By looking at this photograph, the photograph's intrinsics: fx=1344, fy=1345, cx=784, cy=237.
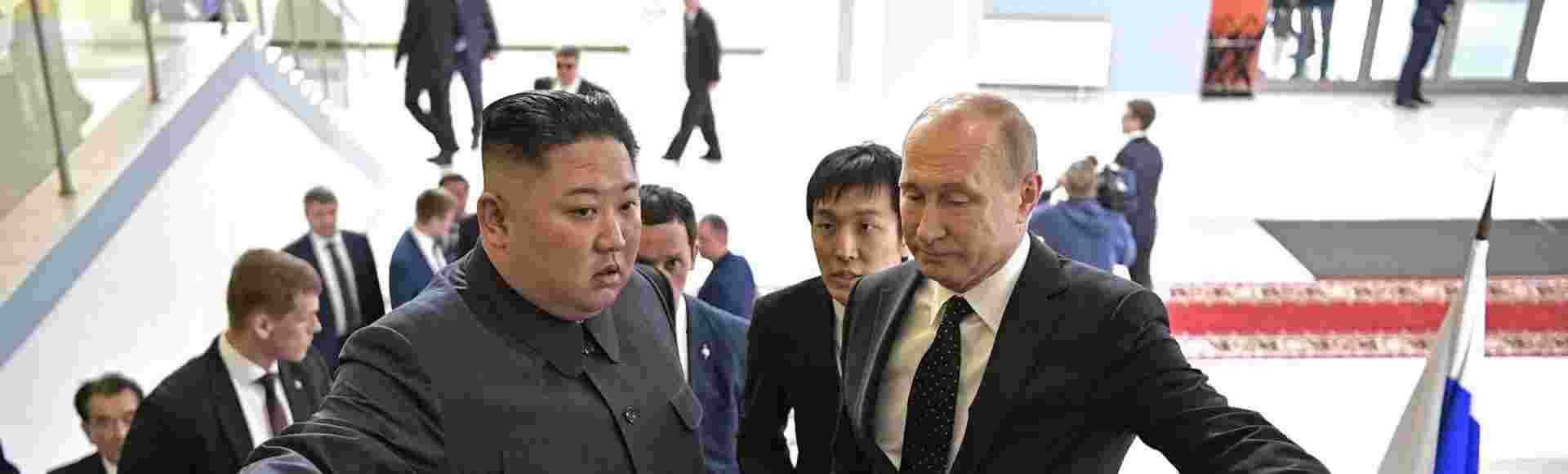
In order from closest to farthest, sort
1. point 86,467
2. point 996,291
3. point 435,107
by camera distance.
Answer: point 996,291, point 86,467, point 435,107

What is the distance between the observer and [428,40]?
31.9 feet

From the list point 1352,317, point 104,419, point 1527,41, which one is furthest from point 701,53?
point 1527,41

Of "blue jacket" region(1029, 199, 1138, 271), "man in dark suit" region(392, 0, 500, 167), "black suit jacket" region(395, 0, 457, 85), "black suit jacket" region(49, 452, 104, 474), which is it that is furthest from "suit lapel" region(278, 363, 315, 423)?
"black suit jacket" region(395, 0, 457, 85)

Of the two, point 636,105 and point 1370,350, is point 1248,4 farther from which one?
point 1370,350

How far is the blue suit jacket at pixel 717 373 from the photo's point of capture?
317cm

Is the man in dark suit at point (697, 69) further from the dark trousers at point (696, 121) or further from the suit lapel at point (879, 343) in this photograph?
the suit lapel at point (879, 343)

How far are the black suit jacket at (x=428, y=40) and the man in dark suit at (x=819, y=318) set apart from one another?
24.1ft

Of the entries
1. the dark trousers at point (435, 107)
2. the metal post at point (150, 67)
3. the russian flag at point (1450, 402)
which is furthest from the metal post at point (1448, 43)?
the russian flag at point (1450, 402)

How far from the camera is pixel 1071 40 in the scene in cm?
1391

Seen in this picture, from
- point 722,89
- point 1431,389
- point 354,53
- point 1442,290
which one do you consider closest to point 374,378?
point 1431,389

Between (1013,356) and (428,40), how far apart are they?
27.9 feet

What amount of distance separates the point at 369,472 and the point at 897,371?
→ 3.01ft

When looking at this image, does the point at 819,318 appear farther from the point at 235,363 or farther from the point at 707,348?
the point at 235,363

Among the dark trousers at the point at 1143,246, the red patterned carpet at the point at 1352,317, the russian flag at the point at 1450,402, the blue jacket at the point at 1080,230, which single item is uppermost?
the russian flag at the point at 1450,402
